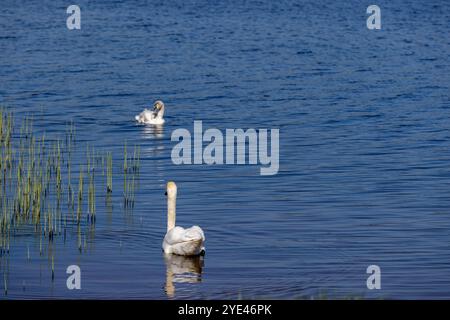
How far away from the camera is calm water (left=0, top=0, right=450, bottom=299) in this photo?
890 inches

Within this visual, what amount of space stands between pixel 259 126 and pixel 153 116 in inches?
145

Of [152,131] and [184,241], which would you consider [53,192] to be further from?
[152,131]

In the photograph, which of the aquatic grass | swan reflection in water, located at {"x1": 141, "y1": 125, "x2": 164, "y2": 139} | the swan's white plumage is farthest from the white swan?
swan reflection in water, located at {"x1": 141, "y1": 125, "x2": 164, "y2": 139}

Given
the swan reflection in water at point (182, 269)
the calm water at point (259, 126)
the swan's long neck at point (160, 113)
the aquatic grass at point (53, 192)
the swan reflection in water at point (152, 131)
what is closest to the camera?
the swan reflection in water at point (182, 269)

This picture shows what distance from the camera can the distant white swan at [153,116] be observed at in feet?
139

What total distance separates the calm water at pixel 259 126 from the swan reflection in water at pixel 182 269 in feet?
0.25

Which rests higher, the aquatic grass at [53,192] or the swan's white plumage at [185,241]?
the aquatic grass at [53,192]

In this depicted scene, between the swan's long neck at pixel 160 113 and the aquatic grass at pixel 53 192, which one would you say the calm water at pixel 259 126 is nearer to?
the aquatic grass at pixel 53 192

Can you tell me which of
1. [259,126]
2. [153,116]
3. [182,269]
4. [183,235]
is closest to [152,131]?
[153,116]

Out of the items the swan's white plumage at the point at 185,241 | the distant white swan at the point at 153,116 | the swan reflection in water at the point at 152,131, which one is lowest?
the swan's white plumage at the point at 185,241

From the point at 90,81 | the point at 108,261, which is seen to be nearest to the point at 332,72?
the point at 90,81

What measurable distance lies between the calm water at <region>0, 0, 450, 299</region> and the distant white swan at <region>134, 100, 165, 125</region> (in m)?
0.38

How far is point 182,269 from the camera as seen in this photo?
23078 millimetres

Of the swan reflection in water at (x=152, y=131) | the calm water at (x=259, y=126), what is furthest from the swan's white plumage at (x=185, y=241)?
the swan reflection in water at (x=152, y=131)
